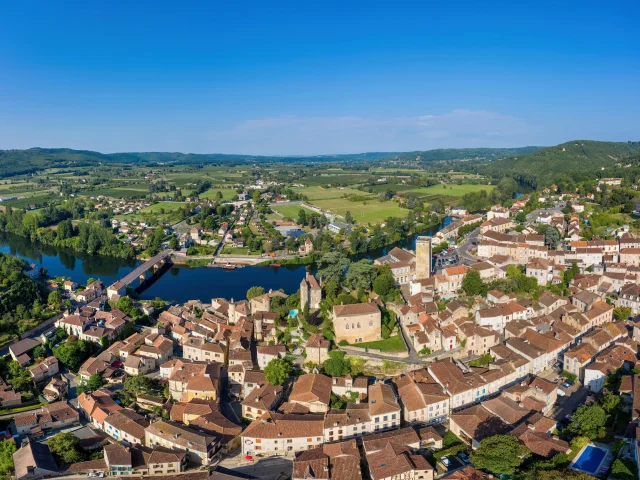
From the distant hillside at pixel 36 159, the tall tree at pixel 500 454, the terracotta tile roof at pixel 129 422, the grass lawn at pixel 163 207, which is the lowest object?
the terracotta tile roof at pixel 129 422

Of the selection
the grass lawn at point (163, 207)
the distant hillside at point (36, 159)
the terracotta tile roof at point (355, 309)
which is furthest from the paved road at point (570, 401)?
the distant hillside at point (36, 159)

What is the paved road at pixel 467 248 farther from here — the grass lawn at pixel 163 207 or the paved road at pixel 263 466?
the grass lawn at pixel 163 207

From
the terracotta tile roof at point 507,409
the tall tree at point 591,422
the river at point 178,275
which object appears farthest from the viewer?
the river at point 178,275

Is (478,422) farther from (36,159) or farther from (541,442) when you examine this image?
(36,159)

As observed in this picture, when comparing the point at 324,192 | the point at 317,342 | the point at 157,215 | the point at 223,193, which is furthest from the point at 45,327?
the point at 324,192

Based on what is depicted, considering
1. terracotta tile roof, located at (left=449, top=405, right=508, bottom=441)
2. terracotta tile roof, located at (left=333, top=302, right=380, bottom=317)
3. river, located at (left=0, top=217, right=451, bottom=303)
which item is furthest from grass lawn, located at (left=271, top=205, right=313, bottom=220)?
terracotta tile roof, located at (left=449, top=405, right=508, bottom=441)

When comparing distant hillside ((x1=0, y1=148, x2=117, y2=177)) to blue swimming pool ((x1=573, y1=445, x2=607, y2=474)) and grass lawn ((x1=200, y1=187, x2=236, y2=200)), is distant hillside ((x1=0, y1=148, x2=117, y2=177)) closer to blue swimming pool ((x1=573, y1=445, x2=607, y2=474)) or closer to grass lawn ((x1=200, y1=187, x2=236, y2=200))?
grass lawn ((x1=200, y1=187, x2=236, y2=200))

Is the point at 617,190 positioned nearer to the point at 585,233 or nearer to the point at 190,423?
the point at 585,233
